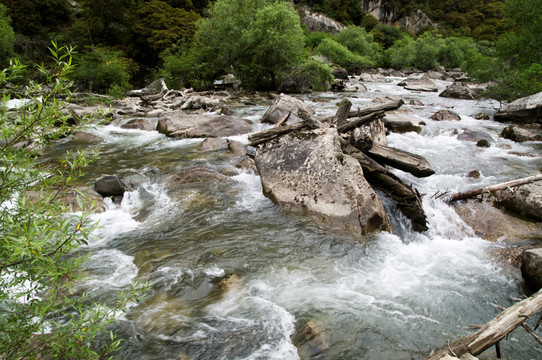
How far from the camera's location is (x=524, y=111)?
1550cm

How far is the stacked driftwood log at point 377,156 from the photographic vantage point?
7.02 metres

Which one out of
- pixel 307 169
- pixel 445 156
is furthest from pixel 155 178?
pixel 445 156

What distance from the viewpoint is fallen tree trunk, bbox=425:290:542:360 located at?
295 centimetres

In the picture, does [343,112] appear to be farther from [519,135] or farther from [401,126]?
[519,135]

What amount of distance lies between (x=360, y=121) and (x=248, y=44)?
66.8 ft

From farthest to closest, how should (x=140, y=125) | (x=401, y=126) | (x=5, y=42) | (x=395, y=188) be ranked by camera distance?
(x=5, y=42) < (x=140, y=125) < (x=401, y=126) < (x=395, y=188)

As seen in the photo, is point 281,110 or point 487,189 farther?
point 281,110

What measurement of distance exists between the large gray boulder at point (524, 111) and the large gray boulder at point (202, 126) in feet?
42.2

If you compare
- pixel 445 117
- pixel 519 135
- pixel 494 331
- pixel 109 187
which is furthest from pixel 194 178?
pixel 445 117

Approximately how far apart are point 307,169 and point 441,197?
345 centimetres

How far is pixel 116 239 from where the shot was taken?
6480 mm

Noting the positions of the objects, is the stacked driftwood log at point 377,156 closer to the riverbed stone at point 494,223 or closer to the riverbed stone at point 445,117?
the riverbed stone at point 494,223

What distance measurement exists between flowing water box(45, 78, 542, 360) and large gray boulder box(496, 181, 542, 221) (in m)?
1.26

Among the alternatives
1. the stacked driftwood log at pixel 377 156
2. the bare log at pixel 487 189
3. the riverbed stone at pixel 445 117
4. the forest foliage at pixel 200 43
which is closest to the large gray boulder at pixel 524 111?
the riverbed stone at pixel 445 117
